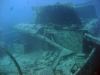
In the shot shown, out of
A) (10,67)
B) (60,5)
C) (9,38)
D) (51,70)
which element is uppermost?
(60,5)

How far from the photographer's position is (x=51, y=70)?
7602mm

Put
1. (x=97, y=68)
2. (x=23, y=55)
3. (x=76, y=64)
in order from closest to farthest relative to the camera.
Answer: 1. (x=97, y=68)
2. (x=76, y=64)
3. (x=23, y=55)

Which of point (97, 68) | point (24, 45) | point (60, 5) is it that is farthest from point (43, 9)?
point (97, 68)

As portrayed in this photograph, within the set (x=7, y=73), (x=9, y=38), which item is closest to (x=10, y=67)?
(x=7, y=73)

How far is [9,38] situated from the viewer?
15336 millimetres

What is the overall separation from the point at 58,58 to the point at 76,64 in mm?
1646

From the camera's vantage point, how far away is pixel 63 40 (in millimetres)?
9734

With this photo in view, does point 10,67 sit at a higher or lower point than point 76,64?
lower

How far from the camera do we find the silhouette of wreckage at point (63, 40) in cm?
686

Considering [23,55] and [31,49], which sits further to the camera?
[31,49]

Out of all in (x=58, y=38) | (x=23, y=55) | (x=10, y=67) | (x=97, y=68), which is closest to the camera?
(x=97, y=68)

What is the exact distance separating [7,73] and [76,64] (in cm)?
398

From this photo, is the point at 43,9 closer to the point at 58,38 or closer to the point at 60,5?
the point at 60,5

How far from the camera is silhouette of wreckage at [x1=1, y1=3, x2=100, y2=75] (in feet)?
22.5
